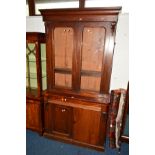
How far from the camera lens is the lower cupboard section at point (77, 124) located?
7.33ft

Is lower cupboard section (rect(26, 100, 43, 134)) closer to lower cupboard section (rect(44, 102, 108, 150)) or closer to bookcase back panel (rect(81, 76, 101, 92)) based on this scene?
lower cupboard section (rect(44, 102, 108, 150))

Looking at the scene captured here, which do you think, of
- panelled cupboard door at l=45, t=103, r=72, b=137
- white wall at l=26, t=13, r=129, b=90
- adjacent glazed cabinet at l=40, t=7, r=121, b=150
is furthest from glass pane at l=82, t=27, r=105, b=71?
panelled cupboard door at l=45, t=103, r=72, b=137

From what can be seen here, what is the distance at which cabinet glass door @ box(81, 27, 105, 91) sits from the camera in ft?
6.71

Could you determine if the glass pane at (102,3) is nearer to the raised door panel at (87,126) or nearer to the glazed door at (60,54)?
the glazed door at (60,54)

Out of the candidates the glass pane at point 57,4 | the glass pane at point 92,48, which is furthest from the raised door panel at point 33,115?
the glass pane at point 57,4

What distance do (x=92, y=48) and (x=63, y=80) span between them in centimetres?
70

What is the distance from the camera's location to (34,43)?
7.60 feet

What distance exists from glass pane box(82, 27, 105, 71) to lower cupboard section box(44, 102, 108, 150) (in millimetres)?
613

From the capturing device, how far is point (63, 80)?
2396 mm

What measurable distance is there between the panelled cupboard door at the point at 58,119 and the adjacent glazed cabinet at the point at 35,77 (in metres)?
0.16

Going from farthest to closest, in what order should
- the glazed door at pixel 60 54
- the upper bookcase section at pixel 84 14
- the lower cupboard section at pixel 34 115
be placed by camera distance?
the lower cupboard section at pixel 34 115 < the glazed door at pixel 60 54 < the upper bookcase section at pixel 84 14
